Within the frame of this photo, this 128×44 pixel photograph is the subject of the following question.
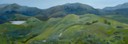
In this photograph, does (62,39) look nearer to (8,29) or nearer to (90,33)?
(90,33)

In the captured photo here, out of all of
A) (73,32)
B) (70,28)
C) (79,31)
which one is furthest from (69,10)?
(73,32)

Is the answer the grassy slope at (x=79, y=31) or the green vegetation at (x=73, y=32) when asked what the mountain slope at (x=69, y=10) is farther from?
the grassy slope at (x=79, y=31)

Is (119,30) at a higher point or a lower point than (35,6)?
lower

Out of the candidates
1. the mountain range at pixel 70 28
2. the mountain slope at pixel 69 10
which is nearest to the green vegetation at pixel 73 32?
the mountain range at pixel 70 28

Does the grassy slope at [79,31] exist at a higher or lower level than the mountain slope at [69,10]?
lower

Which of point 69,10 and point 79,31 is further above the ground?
point 69,10

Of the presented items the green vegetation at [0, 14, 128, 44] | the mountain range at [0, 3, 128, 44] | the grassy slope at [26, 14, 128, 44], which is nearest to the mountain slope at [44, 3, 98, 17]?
the mountain range at [0, 3, 128, 44]

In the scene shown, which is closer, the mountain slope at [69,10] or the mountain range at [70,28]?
the mountain range at [70,28]

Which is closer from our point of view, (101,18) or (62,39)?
(62,39)

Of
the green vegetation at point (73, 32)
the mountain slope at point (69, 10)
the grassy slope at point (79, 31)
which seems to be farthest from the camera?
the mountain slope at point (69, 10)

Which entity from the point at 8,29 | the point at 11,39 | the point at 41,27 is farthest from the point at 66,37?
the point at 8,29

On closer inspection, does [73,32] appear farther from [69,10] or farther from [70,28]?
[69,10]
